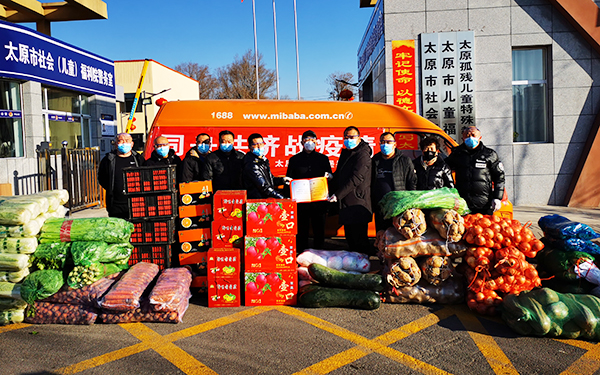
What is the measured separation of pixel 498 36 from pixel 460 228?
825cm

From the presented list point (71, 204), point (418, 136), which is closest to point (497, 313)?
point (418, 136)

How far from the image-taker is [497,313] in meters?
4.64

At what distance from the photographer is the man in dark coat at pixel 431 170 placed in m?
5.97

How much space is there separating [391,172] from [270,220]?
1.95 meters

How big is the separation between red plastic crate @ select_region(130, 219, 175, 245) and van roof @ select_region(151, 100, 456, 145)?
7.77 feet

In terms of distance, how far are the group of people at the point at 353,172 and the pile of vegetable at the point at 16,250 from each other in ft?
4.75

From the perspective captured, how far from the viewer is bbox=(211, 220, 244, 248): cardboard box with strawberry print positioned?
507 centimetres

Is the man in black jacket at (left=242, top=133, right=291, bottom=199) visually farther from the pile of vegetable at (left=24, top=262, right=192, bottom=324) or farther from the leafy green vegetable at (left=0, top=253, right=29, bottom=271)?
the leafy green vegetable at (left=0, top=253, right=29, bottom=271)

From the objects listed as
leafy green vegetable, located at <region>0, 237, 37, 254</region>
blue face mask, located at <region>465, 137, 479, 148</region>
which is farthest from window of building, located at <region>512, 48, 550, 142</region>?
leafy green vegetable, located at <region>0, 237, 37, 254</region>

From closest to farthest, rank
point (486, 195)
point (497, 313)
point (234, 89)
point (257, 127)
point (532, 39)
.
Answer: point (497, 313), point (486, 195), point (257, 127), point (532, 39), point (234, 89)

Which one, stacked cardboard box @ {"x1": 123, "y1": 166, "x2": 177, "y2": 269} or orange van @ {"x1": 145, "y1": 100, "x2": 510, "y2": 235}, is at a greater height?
orange van @ {"x1": 145, "y1": 100, "x2": 510, "y2": 235}

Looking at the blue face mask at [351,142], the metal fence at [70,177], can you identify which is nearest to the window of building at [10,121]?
the metal fence at [70,177]

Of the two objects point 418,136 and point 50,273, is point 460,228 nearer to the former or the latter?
point 418,136

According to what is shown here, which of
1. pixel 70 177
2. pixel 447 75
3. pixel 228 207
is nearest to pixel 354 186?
pixel 228 207
